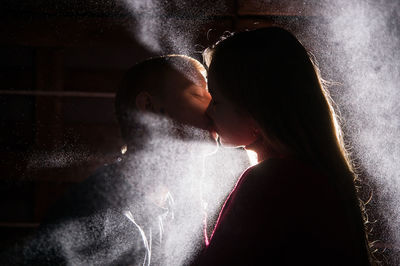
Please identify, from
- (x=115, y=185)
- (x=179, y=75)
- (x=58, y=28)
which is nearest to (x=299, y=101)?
(x=179, y=75)

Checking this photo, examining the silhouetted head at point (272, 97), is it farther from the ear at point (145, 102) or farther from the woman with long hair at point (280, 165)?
the ear at point (145, 102)

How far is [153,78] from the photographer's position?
119 cm

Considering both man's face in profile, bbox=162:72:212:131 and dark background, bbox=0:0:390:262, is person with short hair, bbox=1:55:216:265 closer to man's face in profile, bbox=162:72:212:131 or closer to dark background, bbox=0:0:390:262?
man's face in profile, bbox=162:72:212:131

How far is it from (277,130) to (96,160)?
1.41 metres

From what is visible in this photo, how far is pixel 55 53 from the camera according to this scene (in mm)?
2006

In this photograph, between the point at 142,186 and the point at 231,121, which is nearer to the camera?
the point at 231,121

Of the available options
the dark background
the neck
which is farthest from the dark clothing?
the dark background

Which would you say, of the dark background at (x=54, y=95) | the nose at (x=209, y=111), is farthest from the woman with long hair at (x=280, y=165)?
the dark background at (x=54, y=95)

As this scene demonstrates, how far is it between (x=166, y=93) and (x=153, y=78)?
0.08 m

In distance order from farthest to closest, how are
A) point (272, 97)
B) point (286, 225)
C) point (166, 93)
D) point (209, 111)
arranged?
point (166, 93), point (209, 111), point (272, 97), point (286, 225)

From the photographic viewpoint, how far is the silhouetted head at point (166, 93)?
1.11 metres

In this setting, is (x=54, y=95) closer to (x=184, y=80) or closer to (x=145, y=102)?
(x=145, y=102)

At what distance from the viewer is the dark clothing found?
670mm

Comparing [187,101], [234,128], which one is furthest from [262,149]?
[187,101]
